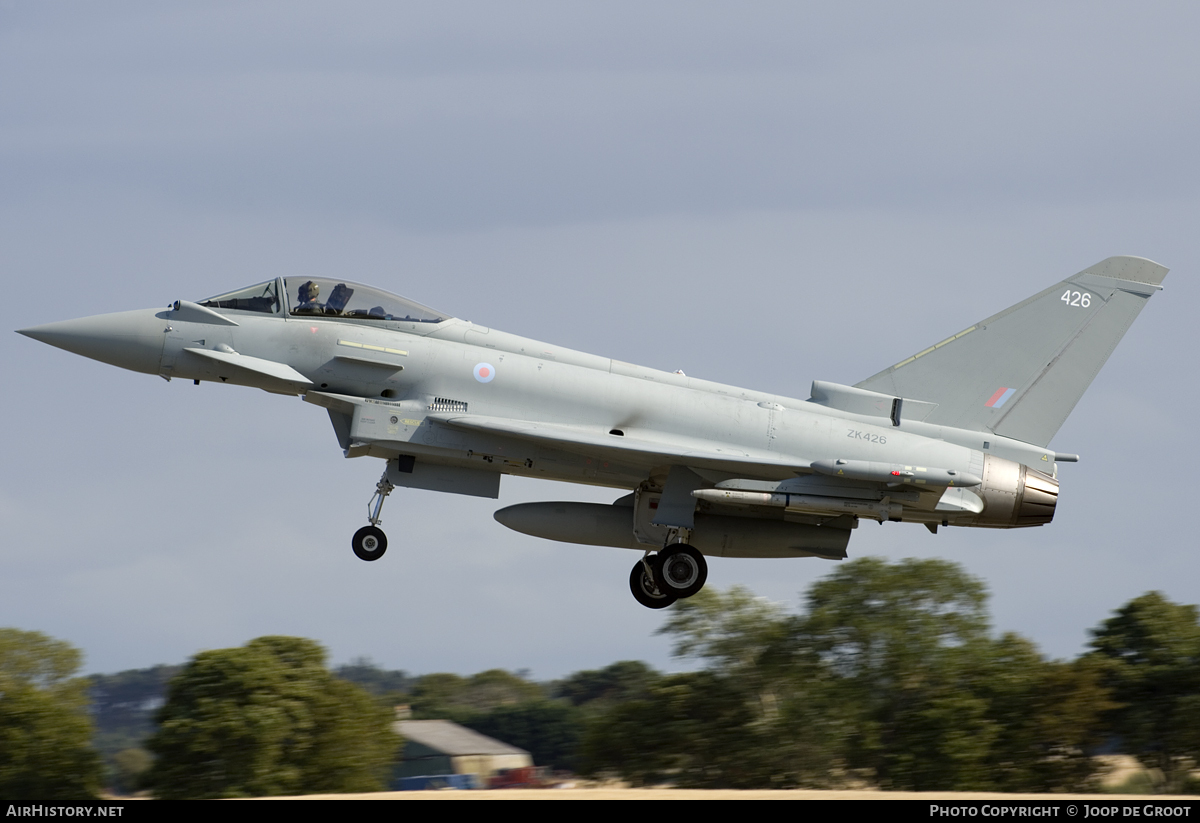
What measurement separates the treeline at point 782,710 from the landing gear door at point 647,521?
687 inches

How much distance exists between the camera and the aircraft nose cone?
17.3 m

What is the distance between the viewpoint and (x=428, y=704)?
238ft

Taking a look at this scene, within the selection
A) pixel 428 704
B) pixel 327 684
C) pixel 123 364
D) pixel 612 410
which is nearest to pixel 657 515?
pixel 612 410

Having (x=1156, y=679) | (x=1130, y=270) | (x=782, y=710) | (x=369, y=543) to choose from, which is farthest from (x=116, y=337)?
(x=1156, y=679)

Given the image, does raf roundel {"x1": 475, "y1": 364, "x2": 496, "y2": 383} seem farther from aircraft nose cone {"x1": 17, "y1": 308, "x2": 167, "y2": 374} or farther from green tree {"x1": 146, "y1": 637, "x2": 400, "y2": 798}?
green tree {"x1": 146, "y1": 637, "x2": 400, "y2": 798}

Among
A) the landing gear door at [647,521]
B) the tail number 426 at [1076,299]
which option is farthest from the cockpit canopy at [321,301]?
the tail number 426 at [1076,299]

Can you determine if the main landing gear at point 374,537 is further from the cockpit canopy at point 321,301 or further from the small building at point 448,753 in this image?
the small building at point 448,753

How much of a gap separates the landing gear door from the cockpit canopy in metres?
4.02

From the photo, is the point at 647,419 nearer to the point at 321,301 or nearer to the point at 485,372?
the point at 485,372

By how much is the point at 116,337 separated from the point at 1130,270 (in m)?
15.1

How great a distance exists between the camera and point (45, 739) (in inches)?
1380

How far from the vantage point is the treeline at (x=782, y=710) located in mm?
33625
